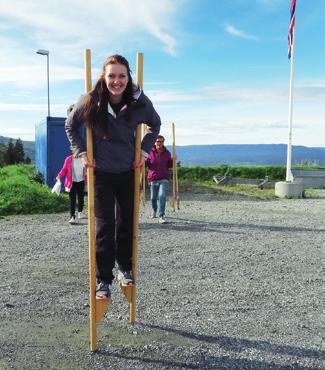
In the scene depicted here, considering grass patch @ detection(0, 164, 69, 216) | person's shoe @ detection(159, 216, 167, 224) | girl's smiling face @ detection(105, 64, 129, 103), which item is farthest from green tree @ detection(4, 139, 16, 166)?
girl's smiling face @ detection(105, 64, 129, 103)

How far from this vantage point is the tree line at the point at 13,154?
106ft

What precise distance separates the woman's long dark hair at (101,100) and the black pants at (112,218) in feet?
1.64

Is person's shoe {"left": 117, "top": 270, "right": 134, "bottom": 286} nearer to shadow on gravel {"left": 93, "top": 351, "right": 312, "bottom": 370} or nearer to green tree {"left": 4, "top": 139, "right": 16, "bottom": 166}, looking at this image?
shadow on gravel {"left": 93, "top": 351, "right": 312, "bottom": 370}

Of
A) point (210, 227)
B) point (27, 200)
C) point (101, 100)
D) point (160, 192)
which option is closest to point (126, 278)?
point (101, 100)

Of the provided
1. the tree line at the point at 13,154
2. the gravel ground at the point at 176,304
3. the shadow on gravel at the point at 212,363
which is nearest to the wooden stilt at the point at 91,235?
the gravel ground at the point at 176,304

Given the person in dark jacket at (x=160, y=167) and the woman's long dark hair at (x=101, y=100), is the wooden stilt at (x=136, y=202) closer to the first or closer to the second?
the woman's long dark hair at (x=101, y=100)

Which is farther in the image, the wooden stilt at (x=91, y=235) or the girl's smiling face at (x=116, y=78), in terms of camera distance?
the girl's smiling face at (x=116, y=78)

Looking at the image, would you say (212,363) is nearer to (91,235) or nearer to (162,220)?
(91,235)

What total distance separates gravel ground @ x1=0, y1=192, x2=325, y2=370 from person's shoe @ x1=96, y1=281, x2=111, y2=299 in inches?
13.8

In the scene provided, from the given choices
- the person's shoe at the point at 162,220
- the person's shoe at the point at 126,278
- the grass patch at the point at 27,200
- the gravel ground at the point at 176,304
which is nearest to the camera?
the gravel ground at the point at 176,304

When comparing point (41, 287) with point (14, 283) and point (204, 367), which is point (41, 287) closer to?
point (14, 283)

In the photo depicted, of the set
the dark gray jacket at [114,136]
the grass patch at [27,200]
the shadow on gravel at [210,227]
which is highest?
the dark gray jacket at [114,136]

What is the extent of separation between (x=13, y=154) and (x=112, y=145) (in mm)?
29930

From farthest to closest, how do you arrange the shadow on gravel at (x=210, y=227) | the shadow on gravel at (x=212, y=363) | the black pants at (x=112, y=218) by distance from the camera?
the shadow on gravel at (x=210, y=227) < the black pants at (x=112, y=218) < the shadow on gravel at (x=212, y=363)
